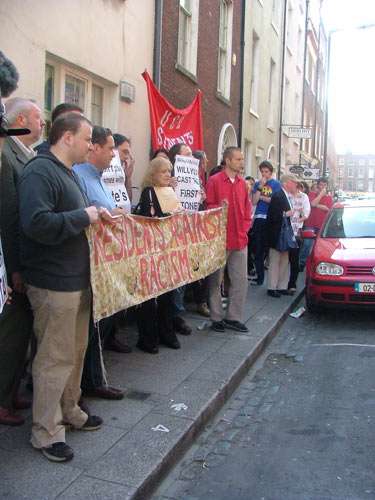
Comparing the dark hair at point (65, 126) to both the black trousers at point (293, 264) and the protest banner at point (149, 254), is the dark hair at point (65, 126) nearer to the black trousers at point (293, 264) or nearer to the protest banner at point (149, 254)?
the protest banner at point (149, 254)

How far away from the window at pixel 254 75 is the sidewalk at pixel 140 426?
12.3 metres

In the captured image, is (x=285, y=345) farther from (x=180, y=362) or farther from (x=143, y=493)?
(x=143, y=493)

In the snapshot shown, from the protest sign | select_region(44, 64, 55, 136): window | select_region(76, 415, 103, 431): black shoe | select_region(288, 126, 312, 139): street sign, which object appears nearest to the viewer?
select_region(76, 415, 103, 431): black shoe

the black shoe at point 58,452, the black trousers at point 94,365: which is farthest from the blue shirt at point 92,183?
the black shoe at point 58,452

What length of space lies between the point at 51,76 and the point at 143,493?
5108mm

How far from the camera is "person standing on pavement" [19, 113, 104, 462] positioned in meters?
3.23

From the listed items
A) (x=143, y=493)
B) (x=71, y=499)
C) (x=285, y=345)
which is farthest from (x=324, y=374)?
(x=71, y=499)

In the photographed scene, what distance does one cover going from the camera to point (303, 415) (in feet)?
15.3

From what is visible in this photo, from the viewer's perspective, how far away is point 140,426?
3973 millimetres

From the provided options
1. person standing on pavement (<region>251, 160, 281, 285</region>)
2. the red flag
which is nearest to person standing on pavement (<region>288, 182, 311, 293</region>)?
person standing on pavement (<region>251, 160, 281, 285</region>)

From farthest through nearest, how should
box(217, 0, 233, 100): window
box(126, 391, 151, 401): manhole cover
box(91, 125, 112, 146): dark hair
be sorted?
box(217, 0, 233, 100): window, box(126, 391, 151, 401): manhole cover, box(91, 125, 112, 146): dark hair

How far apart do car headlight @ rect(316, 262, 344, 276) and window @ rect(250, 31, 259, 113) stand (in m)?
10.3

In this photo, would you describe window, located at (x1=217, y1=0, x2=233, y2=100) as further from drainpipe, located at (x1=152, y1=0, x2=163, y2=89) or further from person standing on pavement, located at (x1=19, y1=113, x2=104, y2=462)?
person standing on pavement, located at (x1=19, y1=113, x2=104, y2=462)

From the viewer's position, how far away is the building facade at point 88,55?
5.83 m
